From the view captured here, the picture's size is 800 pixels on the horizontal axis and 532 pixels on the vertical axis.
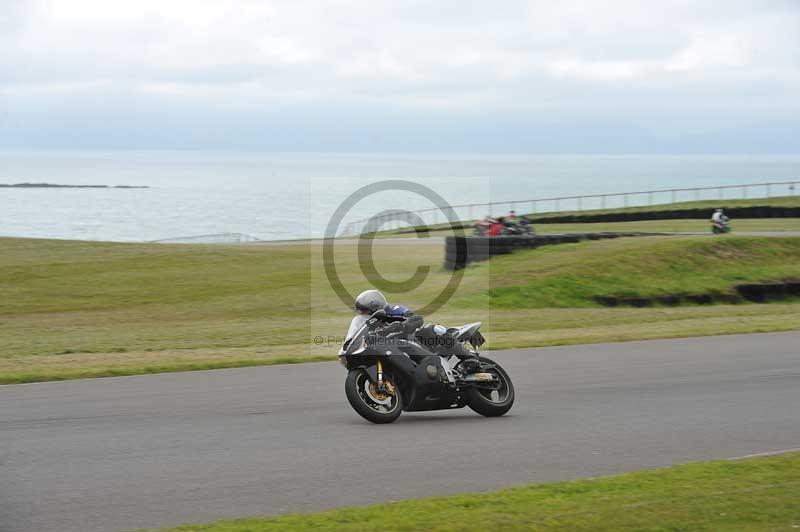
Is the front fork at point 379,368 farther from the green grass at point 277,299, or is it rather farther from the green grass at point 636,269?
the green grass at point 636,269

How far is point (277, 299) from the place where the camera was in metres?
27.7

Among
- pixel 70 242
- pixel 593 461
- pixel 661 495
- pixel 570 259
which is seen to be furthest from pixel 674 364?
pixel 70 242

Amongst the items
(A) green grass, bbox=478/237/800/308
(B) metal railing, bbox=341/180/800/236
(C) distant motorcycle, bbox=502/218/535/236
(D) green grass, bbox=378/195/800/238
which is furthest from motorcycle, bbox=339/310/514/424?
(D) green grass, bbox=378/195/800/238

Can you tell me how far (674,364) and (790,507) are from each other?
28.8ft

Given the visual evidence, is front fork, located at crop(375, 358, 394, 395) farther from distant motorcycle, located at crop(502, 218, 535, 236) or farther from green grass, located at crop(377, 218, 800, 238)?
green grass, located at crop(377, 218, 800, 238)

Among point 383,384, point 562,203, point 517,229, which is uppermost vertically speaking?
point 562,203

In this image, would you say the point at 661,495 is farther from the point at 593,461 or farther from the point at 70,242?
the point at 70,242

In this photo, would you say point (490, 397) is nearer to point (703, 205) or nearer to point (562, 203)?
point (703, 205)

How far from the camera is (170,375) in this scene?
15117 millimetres

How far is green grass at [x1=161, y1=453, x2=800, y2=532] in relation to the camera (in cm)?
667

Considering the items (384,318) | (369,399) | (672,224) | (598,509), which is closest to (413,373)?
(369,399)

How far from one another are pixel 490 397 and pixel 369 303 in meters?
1.84

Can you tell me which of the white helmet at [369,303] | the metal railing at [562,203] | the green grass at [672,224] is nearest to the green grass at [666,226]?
the green grass at [672,224]

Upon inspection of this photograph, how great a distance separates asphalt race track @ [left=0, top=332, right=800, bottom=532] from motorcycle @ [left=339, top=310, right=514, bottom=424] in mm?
230
